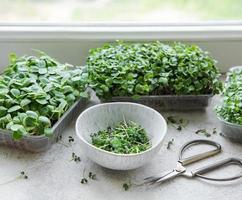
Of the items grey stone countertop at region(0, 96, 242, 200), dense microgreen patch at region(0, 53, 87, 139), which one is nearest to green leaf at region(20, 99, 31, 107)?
dense microgreen patch at region(0, 53, 87, 139)

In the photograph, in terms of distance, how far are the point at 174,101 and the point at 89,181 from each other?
0.33 metres

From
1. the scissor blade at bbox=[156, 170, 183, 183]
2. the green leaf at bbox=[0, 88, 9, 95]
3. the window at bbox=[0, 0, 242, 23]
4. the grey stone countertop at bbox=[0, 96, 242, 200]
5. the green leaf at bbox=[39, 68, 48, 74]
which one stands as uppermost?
the window at bbox=[0, 0, 242, 23]

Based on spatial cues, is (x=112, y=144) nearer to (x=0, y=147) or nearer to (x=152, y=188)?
(x=152, y=188)

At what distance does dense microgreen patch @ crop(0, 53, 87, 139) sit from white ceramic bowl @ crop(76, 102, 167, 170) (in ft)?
0.23

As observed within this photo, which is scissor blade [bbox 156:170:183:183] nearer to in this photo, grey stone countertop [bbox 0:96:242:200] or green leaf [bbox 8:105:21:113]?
grey stone countertop [bbox 0:96:242:200]

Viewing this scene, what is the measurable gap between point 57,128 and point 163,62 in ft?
1.04

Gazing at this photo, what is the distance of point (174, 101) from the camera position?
3.40ft

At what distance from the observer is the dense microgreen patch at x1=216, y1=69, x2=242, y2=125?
0.91m

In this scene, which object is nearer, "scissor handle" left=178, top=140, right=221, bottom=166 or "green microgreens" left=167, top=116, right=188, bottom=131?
"scissor handle" left=178, top=140, right=221, bottom=166

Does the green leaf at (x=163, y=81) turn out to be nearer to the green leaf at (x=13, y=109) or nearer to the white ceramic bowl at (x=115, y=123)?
the white ceramic bowl at (x=115, y=123)

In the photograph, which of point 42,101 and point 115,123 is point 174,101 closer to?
point 115,123

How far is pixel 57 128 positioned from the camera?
3.01ft

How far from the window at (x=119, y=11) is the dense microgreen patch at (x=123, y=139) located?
0.43 metres


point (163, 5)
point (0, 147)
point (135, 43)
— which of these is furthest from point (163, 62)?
point (0, 147)
